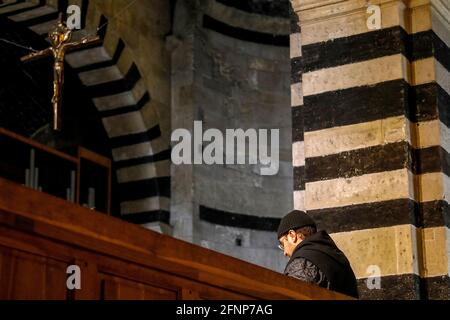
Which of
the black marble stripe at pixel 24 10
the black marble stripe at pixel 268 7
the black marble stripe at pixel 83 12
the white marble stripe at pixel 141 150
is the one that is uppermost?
the black marble stripe at pixel 268 7

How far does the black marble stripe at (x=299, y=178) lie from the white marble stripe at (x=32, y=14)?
3.58 m

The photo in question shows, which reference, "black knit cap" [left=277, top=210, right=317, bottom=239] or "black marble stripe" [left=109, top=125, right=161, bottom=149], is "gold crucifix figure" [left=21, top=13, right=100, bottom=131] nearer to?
"black marble stripe" [left=109, top=125, right=161, bottom=149]

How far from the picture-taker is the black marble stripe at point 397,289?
4.96 meters

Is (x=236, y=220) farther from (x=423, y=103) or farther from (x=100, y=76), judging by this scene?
(x=423, y=103)

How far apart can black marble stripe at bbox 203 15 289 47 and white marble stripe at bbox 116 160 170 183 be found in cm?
159

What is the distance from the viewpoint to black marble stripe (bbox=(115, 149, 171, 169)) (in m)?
9.44

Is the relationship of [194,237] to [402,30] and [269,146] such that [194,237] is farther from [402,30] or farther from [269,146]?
[402,30]

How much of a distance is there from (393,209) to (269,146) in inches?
203

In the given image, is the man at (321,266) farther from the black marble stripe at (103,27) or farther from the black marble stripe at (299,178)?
the black marble stripe at (103,27)

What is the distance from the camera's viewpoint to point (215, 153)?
969cm

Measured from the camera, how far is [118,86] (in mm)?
9266

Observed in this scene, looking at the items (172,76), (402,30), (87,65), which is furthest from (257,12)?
(402,30)

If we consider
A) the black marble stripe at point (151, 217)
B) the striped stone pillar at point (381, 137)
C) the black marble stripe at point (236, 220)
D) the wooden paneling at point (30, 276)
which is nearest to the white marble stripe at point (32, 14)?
the black marble stripe at point (151, 217)
